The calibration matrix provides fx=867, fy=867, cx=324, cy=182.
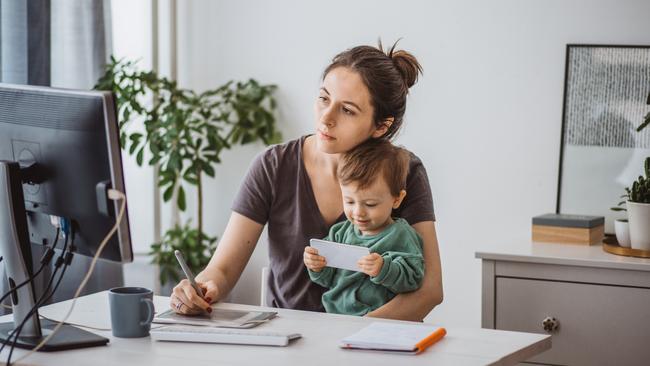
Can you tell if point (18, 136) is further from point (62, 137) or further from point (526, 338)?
point (526, 338)

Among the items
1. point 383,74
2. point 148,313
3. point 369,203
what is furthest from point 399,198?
point 148,313

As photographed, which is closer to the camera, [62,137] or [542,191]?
[62,137]

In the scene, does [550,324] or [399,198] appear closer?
[399,198]

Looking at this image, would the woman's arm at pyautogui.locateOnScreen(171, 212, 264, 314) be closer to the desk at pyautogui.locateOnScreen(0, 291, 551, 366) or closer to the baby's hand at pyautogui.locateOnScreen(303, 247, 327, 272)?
the baby's hand at pyautogui.locateOnScreen(303, 247, 327, 272)

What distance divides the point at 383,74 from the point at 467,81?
1.19 meters

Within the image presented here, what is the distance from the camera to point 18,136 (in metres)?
1.59

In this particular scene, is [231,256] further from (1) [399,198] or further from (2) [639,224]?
(2) [639,224]

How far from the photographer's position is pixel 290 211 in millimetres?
2203

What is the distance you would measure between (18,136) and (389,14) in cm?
205

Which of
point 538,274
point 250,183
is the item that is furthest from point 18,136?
point 538,274

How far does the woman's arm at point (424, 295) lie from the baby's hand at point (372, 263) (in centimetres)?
15

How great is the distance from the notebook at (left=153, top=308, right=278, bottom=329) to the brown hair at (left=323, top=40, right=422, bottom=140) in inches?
24.2

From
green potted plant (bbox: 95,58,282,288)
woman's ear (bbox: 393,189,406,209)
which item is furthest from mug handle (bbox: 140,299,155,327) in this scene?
green potted plant (bbox: 95,58,282,288)

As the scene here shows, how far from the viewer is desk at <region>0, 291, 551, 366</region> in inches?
58.2
